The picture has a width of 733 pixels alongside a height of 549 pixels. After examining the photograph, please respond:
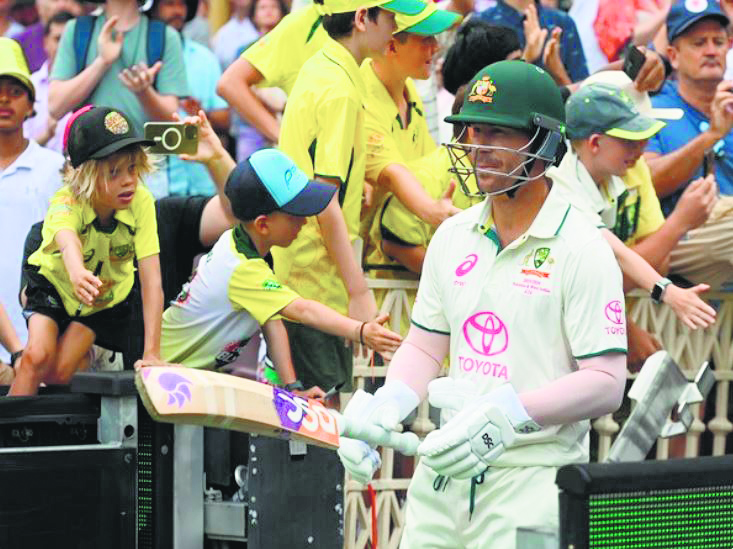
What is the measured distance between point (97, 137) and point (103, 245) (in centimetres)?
42

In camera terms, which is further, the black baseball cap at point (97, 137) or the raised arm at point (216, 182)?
the raised arm at point (216, 182)

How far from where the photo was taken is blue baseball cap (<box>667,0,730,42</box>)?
7.80 m

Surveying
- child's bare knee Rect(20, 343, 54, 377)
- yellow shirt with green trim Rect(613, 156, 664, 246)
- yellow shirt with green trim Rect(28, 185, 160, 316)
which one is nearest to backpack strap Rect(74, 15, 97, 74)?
yellow shirt with green trim Rect(28, 185, 160, 316)

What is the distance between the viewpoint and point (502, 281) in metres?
4.52

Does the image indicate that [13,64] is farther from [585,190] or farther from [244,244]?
[585,190]

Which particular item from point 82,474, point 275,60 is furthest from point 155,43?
point 82,474

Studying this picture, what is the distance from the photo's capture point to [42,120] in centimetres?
945

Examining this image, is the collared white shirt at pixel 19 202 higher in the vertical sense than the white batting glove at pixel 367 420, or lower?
higher

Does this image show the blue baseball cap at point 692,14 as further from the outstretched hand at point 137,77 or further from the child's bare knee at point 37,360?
the child's bare knee at point 37,360

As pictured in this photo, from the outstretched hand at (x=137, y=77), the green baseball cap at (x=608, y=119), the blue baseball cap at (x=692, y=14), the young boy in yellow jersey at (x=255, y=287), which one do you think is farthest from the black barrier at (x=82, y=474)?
the blue baseball cap at (x=692, y=14)

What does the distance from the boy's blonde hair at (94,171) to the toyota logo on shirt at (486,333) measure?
228 cm

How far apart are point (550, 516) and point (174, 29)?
537 cm

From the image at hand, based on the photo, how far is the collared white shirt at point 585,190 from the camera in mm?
6711

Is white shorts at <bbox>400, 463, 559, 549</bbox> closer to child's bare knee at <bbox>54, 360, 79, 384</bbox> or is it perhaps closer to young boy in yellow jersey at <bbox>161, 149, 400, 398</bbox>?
young boy in yellow jersey at <bbox>161, 149, 400, 398</bbox>
